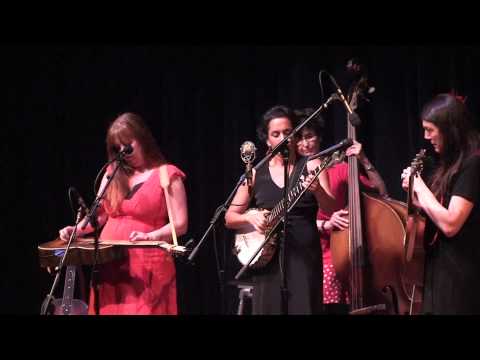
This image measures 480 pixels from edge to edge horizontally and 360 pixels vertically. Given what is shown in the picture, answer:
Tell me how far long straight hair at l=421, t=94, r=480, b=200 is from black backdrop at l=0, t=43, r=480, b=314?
1640 millimetres

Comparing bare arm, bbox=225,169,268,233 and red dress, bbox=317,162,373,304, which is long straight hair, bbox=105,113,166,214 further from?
red dress, bbox=317,162,373,304

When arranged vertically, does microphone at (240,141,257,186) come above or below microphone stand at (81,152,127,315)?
above

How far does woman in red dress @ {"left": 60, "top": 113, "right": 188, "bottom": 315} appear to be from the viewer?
3.64 m

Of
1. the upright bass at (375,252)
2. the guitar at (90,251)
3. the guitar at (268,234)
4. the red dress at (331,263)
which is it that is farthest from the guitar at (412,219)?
the guitar at (90,251)

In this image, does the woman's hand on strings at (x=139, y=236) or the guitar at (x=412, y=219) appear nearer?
the guitar at (x=412, y=219)

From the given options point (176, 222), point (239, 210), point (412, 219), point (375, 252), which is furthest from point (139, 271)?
point (412, 219)

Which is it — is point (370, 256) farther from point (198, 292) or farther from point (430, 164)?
point (198, 292)

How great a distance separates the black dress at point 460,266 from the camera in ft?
10.2

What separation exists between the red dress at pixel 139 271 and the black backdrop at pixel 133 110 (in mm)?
1177

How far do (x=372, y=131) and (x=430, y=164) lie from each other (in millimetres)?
1306

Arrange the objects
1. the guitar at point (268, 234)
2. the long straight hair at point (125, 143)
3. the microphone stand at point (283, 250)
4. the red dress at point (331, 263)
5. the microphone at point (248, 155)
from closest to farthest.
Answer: the microphone stand at point (283, 250) → the guitar at point (268, 234) → the microphone at point (248, 155) → the long straight hair at point (125, 143) → the red dress at point (331, 263)

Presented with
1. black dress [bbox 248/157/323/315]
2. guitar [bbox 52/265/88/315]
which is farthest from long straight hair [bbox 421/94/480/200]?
guitar [bbox 52/265/88/315]

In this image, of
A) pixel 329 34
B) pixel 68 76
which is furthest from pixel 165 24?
pixel 68 76

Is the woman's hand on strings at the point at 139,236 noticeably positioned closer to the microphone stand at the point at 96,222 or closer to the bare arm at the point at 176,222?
the bare arm at the point at 176,222
